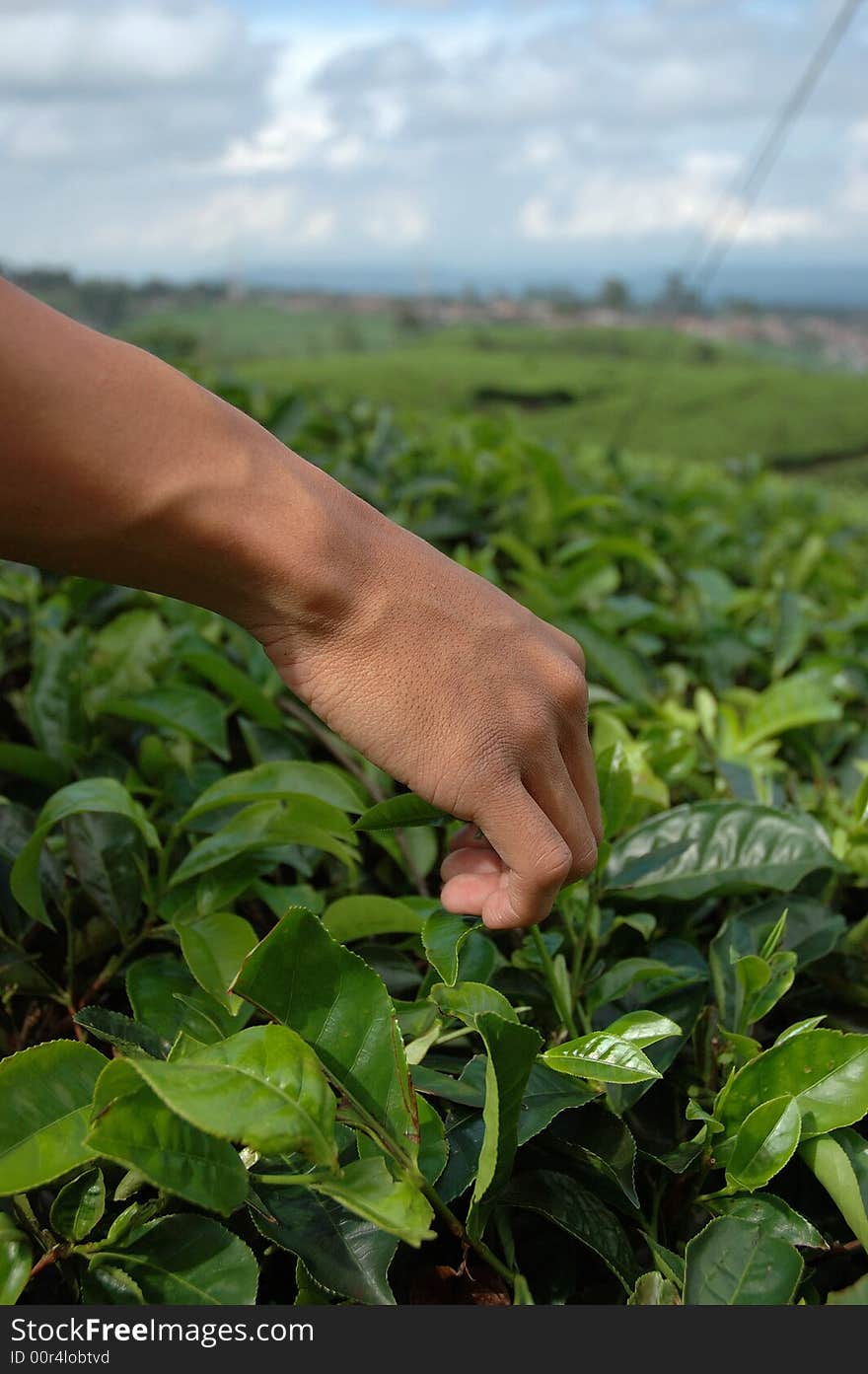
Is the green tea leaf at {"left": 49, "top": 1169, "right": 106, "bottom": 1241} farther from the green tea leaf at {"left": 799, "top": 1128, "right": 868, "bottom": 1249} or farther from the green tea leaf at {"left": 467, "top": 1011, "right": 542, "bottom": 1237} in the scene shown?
the green tea leaf at {"left": 799, "top": 1128, "right": 868, "bottom": 1249}

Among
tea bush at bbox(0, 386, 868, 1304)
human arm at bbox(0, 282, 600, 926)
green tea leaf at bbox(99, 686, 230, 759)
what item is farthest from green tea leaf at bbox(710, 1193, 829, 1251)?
green tea leaf at bbox(99, 686, 230, 759)

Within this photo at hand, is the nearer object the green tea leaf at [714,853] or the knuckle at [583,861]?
the knuckle at [583,861]

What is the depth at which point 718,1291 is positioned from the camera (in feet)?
2.54

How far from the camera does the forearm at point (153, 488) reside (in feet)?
2.32

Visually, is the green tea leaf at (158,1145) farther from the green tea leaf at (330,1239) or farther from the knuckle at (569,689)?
the knuckle at (569,689)

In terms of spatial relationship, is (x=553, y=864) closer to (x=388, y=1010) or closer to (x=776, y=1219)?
(x=388, y=1010)

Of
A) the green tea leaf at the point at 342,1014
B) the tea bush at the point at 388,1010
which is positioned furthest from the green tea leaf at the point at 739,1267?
the green tea leaf at the point at 342,1014

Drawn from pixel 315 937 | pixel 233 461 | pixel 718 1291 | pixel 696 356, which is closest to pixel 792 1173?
pixel 718 1291

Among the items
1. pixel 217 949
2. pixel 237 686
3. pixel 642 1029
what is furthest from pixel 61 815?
pixel 642 1029

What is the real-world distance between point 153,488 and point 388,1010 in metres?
0.39

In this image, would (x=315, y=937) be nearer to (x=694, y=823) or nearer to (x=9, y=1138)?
(x=9, y=1138)

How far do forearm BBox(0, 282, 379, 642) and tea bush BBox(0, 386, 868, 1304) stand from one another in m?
0.24

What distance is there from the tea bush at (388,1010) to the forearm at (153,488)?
236 mm

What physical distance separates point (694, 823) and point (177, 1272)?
2.18 ft
